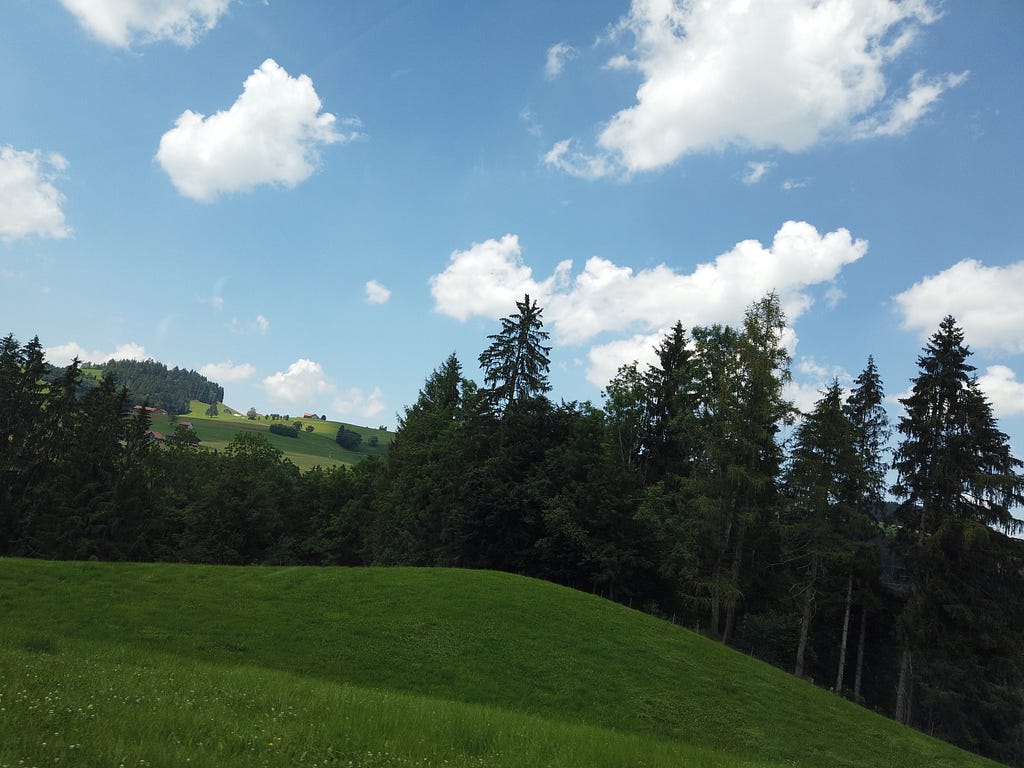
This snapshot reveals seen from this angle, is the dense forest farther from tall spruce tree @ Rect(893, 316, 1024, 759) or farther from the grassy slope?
the grassy slope

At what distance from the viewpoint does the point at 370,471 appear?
271 feet

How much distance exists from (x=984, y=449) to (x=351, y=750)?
133ft

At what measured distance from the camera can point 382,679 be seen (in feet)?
61.3

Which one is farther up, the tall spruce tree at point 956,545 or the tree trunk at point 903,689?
the tall spruce tree at point 956,545

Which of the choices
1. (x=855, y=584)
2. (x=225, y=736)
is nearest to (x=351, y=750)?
(x=225, y=736)

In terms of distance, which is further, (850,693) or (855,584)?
(850,693)

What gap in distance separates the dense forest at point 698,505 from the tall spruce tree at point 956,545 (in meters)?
0.13

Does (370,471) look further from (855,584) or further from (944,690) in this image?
(944,690)

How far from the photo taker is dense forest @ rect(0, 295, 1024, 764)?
34.8m

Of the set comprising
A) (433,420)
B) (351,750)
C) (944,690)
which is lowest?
(944,690)

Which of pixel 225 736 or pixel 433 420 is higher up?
pixel 433 420

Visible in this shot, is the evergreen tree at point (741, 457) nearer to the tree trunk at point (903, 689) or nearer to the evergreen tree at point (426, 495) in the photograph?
the tree trunk at point (903, 689)

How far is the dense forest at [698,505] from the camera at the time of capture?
34.8 m

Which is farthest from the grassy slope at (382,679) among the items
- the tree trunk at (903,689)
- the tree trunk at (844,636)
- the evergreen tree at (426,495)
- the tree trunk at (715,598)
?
the evergreen tree at (426,495)
